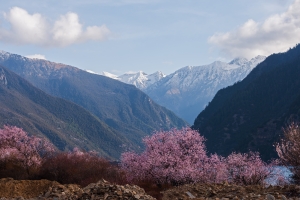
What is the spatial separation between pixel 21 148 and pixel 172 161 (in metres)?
24.2

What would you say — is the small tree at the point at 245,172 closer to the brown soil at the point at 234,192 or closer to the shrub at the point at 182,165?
the shrub at the point at 182,165

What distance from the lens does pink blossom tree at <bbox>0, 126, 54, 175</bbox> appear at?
4941cm

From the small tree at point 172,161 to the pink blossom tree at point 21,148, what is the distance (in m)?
13.9

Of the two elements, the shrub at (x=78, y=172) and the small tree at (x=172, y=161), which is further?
the shrub at (x=78, y=172)

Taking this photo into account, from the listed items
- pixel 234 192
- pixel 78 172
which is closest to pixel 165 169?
pixel 78 172

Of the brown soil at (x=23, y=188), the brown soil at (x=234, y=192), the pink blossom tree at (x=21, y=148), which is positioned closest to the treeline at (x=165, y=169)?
the pink blossom tree at (x=21, y=148)

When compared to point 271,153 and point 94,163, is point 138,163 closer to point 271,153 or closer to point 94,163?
point 94,163

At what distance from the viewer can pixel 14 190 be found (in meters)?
28.6

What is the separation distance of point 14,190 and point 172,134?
1760 centimetres

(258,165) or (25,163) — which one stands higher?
(25,163)

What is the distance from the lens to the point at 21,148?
51844 mm

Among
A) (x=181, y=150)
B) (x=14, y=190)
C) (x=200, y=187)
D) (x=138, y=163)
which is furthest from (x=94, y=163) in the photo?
(x=200, y=187)

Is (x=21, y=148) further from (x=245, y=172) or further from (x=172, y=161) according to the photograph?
(x=245, y=172)

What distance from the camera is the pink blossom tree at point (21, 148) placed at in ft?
162
